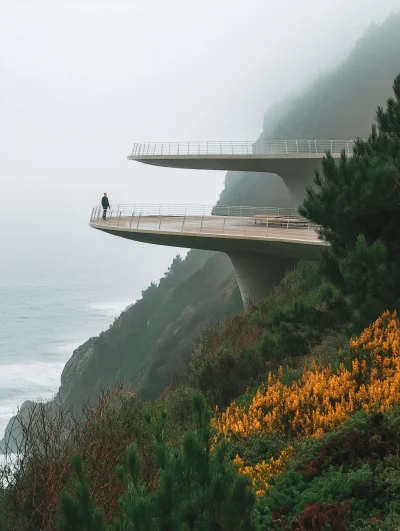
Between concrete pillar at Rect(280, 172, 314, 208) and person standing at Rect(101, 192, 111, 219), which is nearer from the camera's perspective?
person standing at Rect(101, 192, 111, 219)

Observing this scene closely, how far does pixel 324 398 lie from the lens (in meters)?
9.46

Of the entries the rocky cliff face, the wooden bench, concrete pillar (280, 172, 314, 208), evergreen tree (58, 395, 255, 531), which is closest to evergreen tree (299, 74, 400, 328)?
evergreen tree (58, 395, 255, 531)

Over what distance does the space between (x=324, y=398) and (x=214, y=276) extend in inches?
2728

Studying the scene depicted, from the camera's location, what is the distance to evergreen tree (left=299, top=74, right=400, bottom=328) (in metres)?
11.9

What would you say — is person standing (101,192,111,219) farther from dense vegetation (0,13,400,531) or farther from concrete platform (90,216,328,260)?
dense vegetation (0,13,400,531)

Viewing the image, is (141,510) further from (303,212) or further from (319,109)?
(319,109)

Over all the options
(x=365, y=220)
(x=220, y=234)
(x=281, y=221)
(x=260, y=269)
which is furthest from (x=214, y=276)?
(x=365, y=220)

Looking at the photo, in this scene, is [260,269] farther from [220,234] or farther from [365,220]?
[365,220]

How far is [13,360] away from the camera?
12194cm

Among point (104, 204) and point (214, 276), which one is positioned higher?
point (214, 276)

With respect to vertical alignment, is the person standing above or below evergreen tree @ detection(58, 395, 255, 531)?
above

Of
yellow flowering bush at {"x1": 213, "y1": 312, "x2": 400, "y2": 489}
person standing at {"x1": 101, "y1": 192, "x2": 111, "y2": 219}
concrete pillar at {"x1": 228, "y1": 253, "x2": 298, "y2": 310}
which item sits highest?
person standing at {"x1": 101, "y1": 192, "x2": 111, "y2": 219}

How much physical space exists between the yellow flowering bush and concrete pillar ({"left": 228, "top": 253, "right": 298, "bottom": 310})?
59.3 ft

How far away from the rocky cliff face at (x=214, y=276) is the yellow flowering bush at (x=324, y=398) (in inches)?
1725
